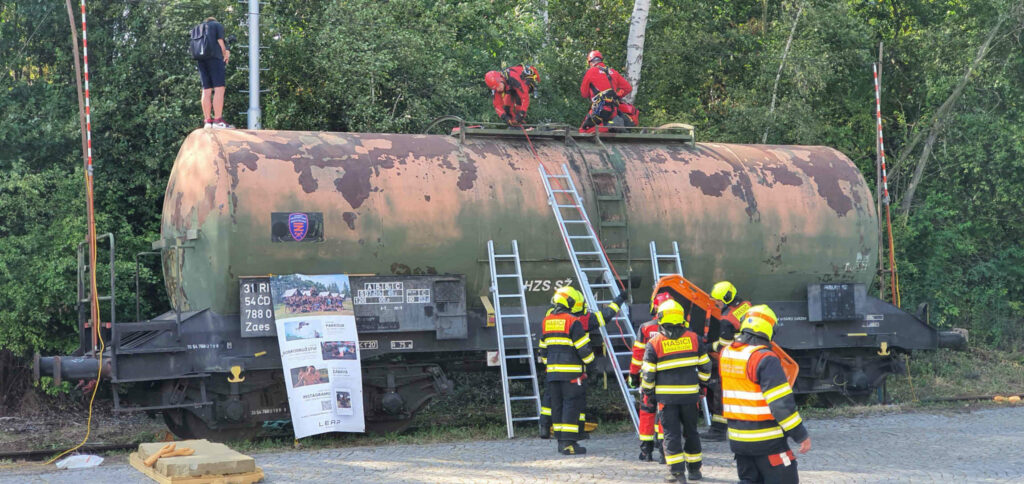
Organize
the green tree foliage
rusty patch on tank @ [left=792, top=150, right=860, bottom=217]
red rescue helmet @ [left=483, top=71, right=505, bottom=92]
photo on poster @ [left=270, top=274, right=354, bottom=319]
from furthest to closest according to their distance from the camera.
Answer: the green tree foliage
rusty patch on tank @ [left=792, top=150, right=860, bottom=217]
red rescue helmet @ [left=483, top=71, right=505, bottom=92]
photo on poster @ [left=270, top=274, right=354, bottom=319]

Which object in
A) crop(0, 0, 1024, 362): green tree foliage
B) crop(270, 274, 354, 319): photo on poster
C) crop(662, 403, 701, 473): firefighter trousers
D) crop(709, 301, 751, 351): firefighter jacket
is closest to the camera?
crop(662, 403, 701, 473): firefighter trousers

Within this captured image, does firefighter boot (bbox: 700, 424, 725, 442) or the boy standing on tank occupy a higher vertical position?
the boy standing on tank

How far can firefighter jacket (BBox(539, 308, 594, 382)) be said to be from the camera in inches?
387

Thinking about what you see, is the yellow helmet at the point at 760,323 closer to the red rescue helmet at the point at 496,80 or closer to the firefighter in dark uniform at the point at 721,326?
the firefighter in dark uniform at the point at 721,326

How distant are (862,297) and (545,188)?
4532 millimetres

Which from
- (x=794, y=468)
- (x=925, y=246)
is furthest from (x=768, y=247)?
(x=925, y=246)

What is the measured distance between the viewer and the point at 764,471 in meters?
6.68

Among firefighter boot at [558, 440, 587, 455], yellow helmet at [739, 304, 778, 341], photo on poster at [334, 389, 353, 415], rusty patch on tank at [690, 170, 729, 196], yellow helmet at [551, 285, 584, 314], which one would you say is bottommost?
firefighter boot at [558, 440, 587, 455]

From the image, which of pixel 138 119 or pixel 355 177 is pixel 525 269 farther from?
pixel 138 119

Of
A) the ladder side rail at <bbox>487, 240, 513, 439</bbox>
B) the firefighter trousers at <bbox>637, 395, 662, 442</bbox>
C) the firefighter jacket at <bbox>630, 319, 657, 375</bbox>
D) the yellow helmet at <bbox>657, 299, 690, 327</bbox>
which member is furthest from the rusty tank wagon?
the yellow helmet at <bbox>657, 299, 690, 327</bbox>

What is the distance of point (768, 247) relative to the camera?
41.1ft

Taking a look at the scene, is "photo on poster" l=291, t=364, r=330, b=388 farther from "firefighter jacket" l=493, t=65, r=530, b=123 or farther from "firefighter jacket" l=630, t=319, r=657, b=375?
"firefighter jacket" l=493, t=65, r=530, b=123

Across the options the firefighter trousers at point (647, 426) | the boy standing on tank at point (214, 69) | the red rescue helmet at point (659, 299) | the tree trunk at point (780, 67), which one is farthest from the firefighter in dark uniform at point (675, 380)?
the tree trunk at point (780, 67)

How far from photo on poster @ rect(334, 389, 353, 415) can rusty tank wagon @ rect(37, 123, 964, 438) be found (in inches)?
22.7
